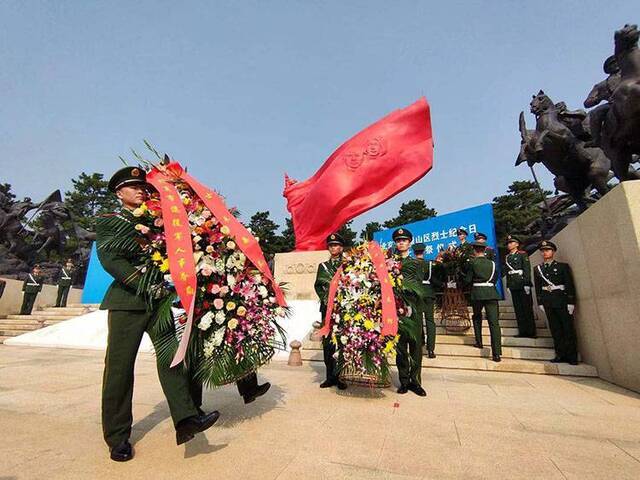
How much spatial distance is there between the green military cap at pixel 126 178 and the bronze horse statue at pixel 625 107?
6732 mm

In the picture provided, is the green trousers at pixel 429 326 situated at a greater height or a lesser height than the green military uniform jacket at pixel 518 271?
lesser

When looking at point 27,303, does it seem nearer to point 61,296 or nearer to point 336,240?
point 61,296

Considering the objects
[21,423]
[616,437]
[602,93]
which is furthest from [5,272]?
[602,93]

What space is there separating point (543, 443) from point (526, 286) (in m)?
4.50

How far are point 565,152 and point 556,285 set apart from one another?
5044mm

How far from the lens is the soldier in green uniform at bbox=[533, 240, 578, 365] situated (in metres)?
5.00

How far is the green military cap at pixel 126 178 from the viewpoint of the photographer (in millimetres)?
2397

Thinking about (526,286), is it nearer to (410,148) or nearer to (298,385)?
(298,385)

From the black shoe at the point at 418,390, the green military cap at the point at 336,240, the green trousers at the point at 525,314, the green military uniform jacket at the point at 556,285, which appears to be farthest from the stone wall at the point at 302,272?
the black shoe at the point at 418,390

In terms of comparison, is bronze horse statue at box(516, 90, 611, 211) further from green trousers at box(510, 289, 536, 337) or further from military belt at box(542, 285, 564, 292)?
military belt at box(542, 285, 564, 292)

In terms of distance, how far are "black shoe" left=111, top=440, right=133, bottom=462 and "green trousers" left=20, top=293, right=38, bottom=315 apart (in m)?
13.2

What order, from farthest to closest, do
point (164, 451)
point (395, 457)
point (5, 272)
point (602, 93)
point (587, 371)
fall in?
point (5, 272) → point (602, 93) → point (587, 371) → point (164, 451) → point (395, 457)

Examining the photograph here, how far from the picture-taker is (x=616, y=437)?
7.88 ft

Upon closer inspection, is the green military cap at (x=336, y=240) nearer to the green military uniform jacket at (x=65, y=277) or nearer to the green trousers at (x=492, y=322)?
the green trousers at (x=492, y=322)
